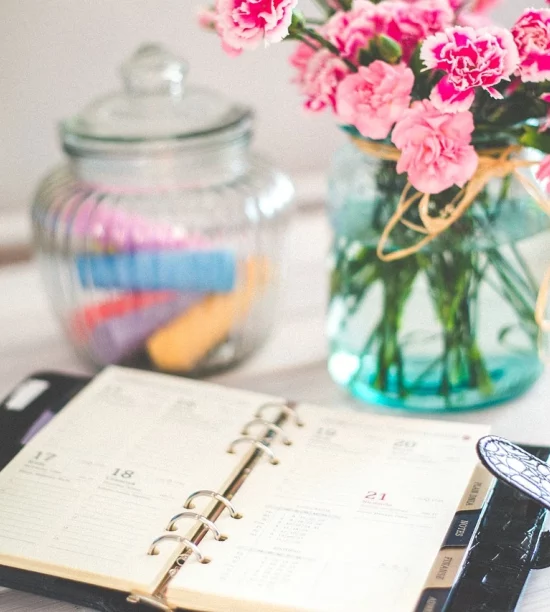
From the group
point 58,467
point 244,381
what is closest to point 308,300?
point 244,381

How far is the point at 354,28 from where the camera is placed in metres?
0.67

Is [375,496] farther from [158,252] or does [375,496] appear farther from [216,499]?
[158,252]

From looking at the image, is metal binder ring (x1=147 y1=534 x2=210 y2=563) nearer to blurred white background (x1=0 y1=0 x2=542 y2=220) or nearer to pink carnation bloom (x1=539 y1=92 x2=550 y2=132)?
pink carnation bloom (x1=539 y1=92 x2=550 y2=132)

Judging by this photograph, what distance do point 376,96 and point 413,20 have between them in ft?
0.24

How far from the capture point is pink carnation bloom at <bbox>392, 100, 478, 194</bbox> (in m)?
0.64

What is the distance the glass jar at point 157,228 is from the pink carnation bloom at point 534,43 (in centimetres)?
32

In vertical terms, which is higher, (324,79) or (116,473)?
(324,79)

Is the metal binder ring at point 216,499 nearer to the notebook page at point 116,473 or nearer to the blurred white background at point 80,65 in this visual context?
the notebook page at point 116,473

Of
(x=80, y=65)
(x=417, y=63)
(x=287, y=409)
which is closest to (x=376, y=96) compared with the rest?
(x=417, y=63)

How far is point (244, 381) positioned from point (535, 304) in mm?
294

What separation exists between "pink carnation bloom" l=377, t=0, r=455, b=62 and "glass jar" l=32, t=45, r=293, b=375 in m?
0.23

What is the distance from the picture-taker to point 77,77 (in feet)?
3.82

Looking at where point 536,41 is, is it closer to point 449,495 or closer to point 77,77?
point 449,495


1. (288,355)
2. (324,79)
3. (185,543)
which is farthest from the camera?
(288,355)
